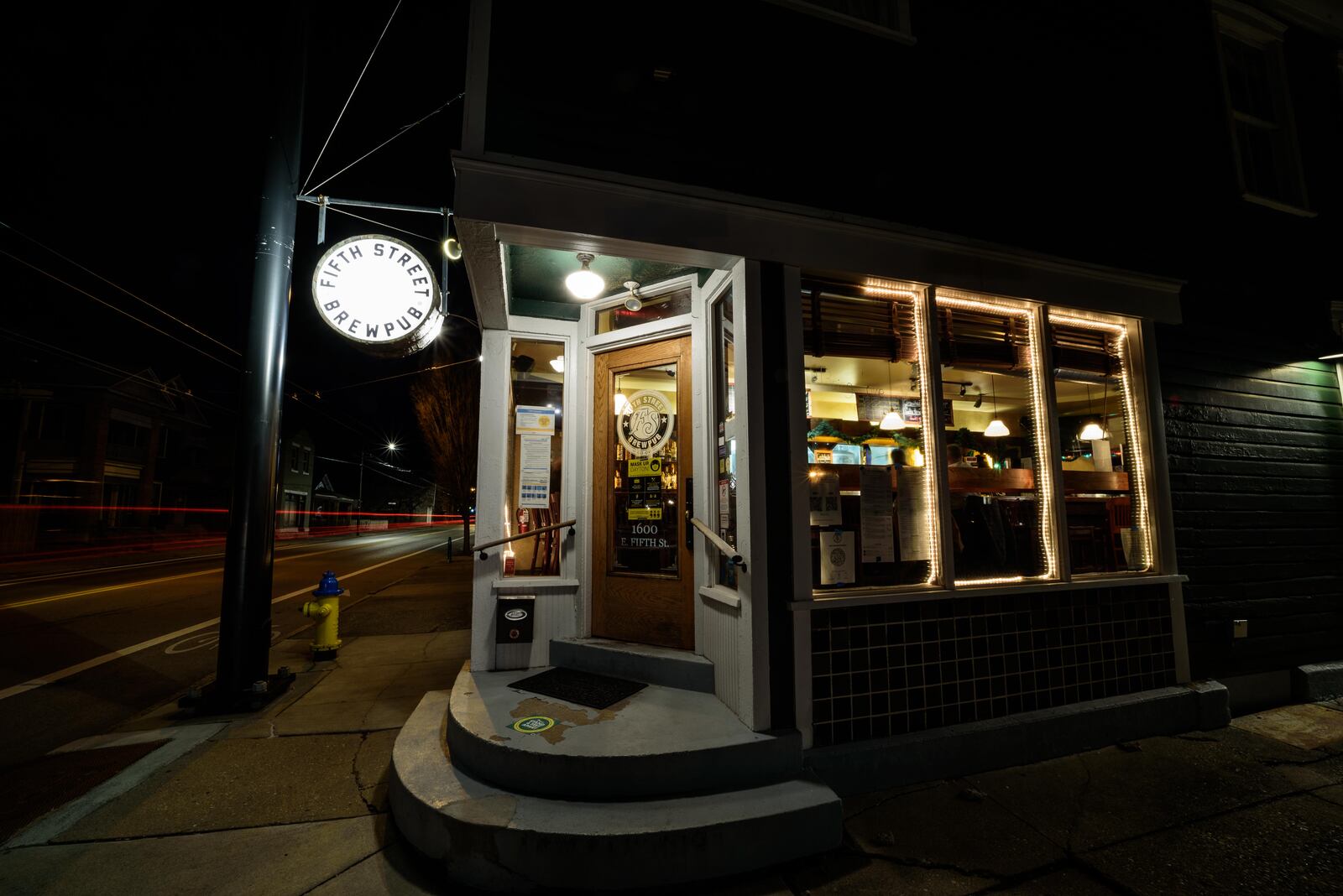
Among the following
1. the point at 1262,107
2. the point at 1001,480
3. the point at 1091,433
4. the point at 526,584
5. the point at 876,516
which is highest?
the point at 1262,107

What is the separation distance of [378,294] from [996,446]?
6012 mm

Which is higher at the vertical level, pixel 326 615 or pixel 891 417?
pixel 891 417

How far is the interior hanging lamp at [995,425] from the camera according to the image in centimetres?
484

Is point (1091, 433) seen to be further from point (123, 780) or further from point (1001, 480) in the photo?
point (123, 780)

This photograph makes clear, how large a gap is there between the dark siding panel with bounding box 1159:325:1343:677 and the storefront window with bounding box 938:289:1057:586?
4.79ft

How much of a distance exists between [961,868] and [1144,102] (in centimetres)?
704

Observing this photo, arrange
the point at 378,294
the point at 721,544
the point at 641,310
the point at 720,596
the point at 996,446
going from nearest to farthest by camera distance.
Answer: the point at 721,544
the point at 720,596
the point at 996,446
the point at 641,310
the point at 378,294

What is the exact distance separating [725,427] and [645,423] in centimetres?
95

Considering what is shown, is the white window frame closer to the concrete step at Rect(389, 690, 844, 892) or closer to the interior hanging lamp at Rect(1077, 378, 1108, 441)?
the interior hanging lamp at Rect(1077, 378, 1108, 441)

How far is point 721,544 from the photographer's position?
376cm

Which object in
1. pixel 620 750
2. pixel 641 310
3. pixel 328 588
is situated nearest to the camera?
pixel 620 750

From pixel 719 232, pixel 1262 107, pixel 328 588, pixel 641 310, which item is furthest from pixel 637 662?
pixel 1262 107

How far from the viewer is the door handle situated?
4.60 meters

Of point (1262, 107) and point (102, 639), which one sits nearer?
point (1262, 107)
